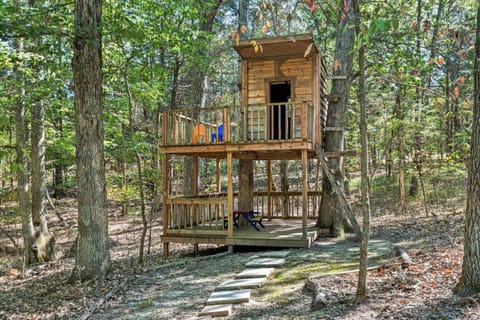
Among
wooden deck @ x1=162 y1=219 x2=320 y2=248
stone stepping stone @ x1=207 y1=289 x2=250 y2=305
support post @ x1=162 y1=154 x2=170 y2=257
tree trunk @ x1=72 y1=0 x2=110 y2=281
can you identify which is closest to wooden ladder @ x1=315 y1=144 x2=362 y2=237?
wooden deck @ x1=162 y1=219 x2=320 y2=248

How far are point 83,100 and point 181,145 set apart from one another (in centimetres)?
318

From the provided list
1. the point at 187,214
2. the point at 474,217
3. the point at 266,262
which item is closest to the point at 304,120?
the point at 266,262

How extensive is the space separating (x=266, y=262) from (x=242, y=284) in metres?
1.67

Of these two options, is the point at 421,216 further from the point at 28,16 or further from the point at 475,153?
the point at 28,16

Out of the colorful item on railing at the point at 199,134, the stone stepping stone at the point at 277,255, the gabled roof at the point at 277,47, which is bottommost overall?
the stone stepping stone at the point at 277,255

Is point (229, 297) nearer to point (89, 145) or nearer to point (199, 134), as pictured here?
point (89, 145)

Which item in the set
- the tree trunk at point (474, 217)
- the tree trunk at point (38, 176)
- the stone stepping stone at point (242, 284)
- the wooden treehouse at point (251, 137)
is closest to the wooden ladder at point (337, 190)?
the wooden treehouse at point (251, 137)

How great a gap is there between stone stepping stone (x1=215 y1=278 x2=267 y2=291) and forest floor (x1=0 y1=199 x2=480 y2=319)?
16 centimetres

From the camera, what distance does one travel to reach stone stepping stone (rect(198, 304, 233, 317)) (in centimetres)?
521

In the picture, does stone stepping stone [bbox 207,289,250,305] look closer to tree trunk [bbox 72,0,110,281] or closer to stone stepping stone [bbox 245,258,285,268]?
stone stepping stone [bbox 245,258,285,268]

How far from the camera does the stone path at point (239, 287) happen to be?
5.37 metres

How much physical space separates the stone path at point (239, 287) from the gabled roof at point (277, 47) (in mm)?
5507

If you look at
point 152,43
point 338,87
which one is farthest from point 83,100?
point 338,87

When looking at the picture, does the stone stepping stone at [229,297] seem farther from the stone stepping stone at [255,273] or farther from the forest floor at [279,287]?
the stone stepping stone at [255,273]
